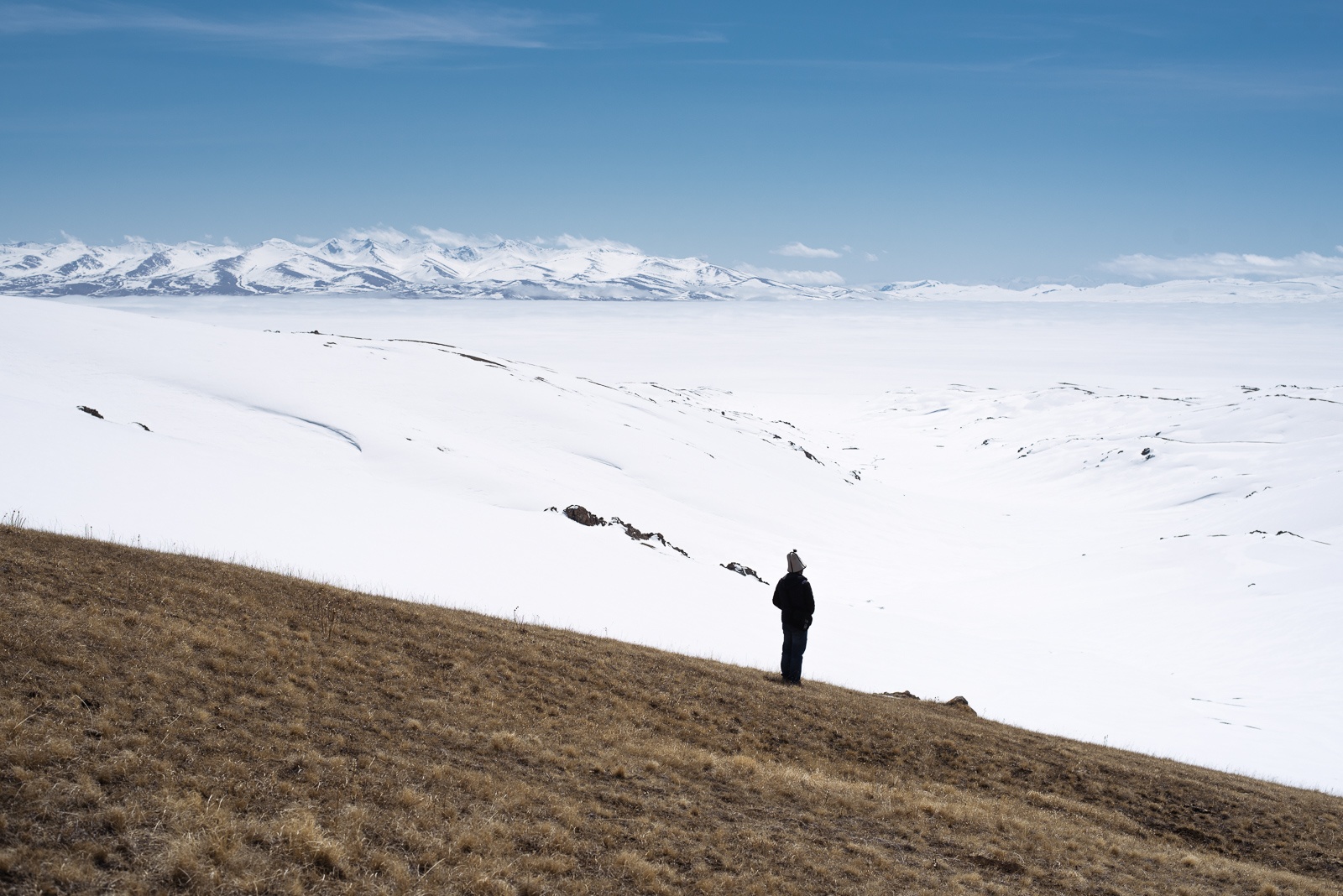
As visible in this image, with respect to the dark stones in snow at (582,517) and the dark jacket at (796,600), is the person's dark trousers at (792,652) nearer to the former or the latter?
the dark jacket at (796,600)

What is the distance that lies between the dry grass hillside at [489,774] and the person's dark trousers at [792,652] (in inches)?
18.8

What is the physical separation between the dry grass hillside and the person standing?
575 mm

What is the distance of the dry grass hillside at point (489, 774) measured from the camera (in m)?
6.93

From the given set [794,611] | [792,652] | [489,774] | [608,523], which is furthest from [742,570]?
[489,774]

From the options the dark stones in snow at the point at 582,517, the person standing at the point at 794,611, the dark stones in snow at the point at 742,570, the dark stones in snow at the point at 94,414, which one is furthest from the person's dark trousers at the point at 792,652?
the dark stones in snow at the point at 94,414

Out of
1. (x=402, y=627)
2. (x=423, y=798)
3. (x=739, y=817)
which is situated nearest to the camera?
(x=423, y=798)

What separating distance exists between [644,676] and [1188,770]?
9102mm

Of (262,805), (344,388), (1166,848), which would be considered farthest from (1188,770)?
(344,388)

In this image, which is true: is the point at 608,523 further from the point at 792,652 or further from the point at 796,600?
the point at 796,600

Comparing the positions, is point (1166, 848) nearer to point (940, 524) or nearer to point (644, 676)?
point (644, 676)

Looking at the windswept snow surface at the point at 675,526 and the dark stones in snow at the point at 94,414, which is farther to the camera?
the dark stones in snow at the point at 94,414

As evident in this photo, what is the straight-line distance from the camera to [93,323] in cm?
4378

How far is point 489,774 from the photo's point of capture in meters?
9.21

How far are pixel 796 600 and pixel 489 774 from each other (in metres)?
6.67
